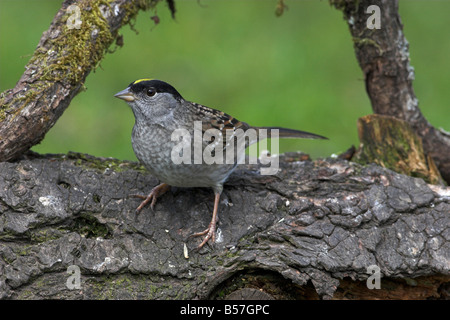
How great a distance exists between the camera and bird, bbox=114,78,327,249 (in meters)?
4.15

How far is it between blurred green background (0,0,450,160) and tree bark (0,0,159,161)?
3096 mm

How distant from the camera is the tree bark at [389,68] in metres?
5.23

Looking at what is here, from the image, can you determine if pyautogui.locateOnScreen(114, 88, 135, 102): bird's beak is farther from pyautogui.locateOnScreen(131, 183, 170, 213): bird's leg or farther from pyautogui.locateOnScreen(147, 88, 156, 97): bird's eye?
pyautogui.locateOnScreen(131, 183, 170, 213): bird's leg

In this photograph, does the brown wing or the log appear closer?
the brown wing

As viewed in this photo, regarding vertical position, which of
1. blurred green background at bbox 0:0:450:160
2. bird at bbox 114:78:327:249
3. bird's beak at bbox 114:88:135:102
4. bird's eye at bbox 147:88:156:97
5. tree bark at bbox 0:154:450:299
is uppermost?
blurred green background at bbox 0:0:450:160

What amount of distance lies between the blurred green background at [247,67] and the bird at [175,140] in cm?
326

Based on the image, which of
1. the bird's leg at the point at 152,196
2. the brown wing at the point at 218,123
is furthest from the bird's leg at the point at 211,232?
the brown wing at the point at 218,123

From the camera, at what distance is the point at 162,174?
414cm

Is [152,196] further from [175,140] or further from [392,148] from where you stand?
[392,148]

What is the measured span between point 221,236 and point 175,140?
2.51 ft

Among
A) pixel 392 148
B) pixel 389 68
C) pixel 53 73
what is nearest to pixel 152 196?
pixel 53 73

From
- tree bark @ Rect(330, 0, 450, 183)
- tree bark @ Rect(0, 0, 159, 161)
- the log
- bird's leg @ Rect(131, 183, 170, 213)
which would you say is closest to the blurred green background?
tree bark @ Rect(330, 0, 450, 183)

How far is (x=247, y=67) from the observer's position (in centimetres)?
915

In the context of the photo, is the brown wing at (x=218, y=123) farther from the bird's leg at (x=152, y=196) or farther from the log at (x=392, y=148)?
the log at (x=392, y=148)
